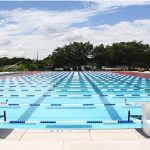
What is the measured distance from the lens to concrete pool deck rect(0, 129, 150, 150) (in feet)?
13.0

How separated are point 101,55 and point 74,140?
171ft

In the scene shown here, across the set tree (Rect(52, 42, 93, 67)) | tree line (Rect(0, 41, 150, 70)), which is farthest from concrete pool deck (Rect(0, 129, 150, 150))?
tree (Rect(52, 42, 93, 67))

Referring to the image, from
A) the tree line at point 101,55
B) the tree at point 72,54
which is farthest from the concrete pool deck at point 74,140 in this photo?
the tree at point 72,54

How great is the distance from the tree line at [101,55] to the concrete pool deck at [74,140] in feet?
143

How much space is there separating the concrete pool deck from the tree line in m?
43.5

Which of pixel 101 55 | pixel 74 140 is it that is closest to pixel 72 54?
pixel 101 55

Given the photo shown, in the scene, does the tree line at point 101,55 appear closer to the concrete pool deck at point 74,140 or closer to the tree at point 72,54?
the tree at point 72,54

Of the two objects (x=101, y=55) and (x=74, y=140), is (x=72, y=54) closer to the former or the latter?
(x=101, y=55)

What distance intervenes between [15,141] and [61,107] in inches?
175

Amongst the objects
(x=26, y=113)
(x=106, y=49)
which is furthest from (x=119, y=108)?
(x=106, y=49)

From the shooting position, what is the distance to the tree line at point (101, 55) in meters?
51.9

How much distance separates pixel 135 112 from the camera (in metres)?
7.91

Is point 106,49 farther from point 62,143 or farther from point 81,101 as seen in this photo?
point 62,143

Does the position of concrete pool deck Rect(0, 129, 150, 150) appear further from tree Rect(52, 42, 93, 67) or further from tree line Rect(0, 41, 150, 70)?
tree Rect(52, 42, 93, 67)
